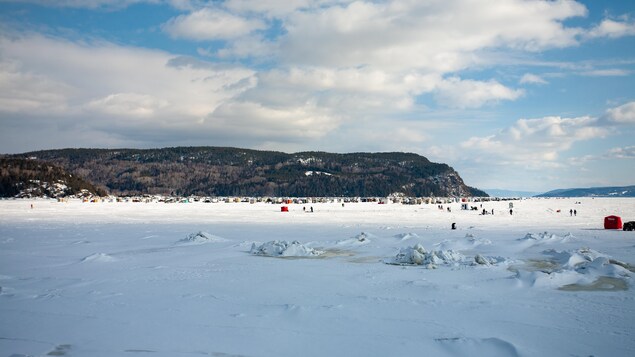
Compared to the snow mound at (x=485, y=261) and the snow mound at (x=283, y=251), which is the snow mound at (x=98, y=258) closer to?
the snow mound at (x=283, y=251)

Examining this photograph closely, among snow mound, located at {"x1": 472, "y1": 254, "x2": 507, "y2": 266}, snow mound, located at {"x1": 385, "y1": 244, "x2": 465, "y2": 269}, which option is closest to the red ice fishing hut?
snow mound, located at {"x1": 472, "y1": 254, "x2": 507, "y2": 266}

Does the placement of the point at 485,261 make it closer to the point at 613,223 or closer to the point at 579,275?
the point at 579,275

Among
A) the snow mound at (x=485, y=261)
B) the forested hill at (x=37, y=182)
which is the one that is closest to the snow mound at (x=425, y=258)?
the snow mound at (x=485, y=261)

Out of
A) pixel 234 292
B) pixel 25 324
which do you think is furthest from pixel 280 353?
pixel 25 324

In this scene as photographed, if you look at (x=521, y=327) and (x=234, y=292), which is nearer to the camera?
(x=521, y=327)

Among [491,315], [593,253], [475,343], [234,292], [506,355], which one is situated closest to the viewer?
[506,355]

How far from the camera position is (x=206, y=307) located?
32.0 ft

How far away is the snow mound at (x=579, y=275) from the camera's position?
12.0 meters

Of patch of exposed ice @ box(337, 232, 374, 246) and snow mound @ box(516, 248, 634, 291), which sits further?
patch of exposed ice @ box(337, 232, 374, 246)

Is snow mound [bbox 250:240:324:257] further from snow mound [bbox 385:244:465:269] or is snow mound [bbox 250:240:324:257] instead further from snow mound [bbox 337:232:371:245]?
snow mound [bbox 337:232:371:245]

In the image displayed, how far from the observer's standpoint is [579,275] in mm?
13008

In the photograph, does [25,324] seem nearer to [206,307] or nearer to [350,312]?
[206,307]

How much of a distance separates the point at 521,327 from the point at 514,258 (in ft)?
32.2

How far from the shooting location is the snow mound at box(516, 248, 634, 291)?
12.0m
